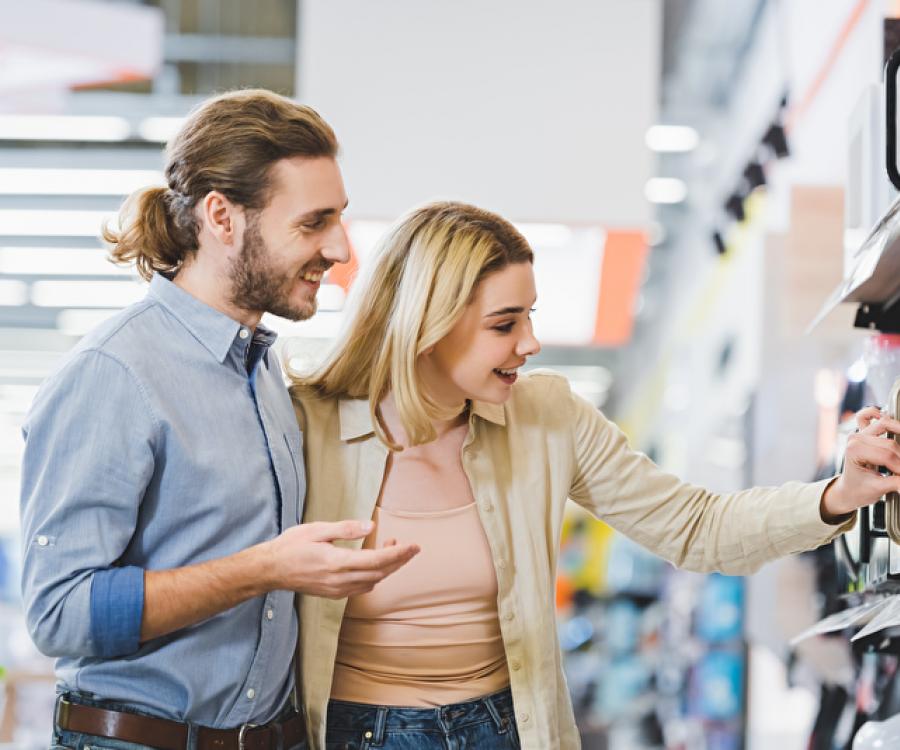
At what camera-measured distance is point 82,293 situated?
498 inches

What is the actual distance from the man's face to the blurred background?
336mm

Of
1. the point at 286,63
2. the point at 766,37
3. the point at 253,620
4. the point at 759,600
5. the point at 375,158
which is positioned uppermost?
the point at 286,63

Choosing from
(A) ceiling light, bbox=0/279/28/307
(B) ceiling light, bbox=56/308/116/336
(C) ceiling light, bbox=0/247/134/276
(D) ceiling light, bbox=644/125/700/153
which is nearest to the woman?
(D) ceiling light, bbox=644/125/700/153

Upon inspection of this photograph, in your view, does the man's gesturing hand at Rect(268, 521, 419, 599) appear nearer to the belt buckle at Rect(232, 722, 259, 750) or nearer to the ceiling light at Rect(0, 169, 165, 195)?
the belt buckle at Rect(232, 722, 259, 750)

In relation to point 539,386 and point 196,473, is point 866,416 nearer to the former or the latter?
point 539,386

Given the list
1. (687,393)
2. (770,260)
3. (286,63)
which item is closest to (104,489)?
(770,260)

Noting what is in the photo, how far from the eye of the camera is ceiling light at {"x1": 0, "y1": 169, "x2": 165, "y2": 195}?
857cm

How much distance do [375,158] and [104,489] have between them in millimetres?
3429

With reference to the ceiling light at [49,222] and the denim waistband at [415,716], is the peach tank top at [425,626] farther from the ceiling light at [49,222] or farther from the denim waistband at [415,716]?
the ceiling light at [49,222]

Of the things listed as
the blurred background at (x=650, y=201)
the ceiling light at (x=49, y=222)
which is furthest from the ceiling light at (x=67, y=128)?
the ceiling light at (x=49, y=222)

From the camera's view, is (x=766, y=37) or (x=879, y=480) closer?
(x=879, y=480)

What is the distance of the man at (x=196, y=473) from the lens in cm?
166

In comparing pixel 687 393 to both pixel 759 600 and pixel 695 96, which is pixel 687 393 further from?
pixel 759 600

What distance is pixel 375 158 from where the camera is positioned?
16.2 feet
